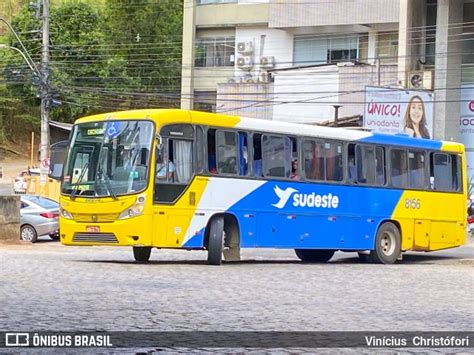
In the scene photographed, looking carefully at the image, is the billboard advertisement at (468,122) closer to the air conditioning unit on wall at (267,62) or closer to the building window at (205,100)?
the air conditioning unit on wall at (267,62)

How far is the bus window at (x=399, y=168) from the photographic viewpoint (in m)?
23.5

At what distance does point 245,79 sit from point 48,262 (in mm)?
35390

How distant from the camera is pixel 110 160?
18688 millimetres

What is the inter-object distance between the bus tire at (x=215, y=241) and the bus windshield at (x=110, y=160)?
180 centimetres

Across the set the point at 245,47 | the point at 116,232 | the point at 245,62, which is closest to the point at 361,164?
the point at 116,232

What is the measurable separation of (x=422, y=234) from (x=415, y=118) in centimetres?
1710

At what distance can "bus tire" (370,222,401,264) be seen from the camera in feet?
75.0

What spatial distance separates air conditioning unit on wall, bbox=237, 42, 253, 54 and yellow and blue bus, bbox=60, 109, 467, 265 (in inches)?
1218

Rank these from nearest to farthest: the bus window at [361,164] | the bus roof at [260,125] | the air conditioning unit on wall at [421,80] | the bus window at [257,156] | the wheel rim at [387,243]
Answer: the bus roof at [260,125] < the bus window at [257,156] < the bus window at [361,164] < the wheel rim at [387,243] < the air conditioning unit on wall at [421,80]

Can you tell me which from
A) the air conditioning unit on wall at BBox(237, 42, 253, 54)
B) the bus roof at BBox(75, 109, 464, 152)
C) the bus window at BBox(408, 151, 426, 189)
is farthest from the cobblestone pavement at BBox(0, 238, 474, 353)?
the air conditioning unit on wall at BBox(237, 42, 253, 54)

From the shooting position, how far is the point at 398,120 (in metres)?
40.4

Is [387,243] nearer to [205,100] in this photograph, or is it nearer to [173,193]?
[173,193]

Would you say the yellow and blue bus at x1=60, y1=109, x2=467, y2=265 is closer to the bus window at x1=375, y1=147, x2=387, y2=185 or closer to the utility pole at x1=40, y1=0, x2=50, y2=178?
the bus window at x1=375, y1=147, x2=387, y2=185

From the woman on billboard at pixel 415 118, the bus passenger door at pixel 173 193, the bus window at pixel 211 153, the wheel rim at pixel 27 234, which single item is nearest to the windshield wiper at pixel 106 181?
the bus passenger door at pixel 173 193
